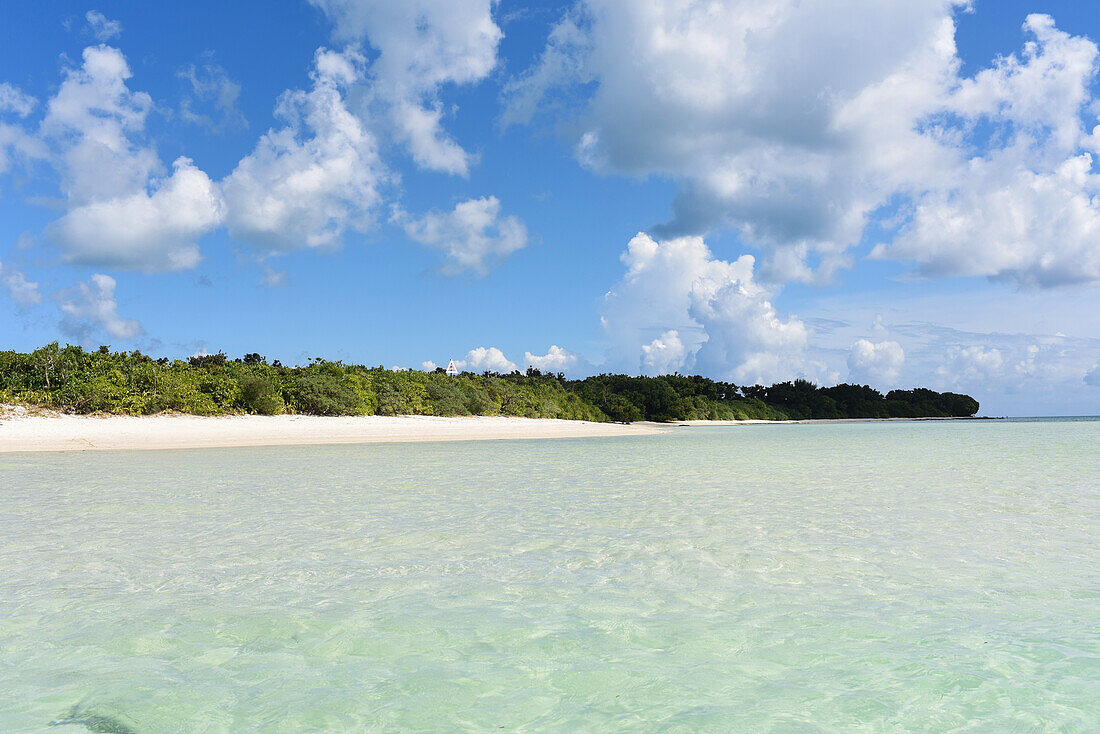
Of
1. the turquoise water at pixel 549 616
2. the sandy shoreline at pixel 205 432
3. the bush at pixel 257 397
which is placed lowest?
the turquoise water at pixel 549 616

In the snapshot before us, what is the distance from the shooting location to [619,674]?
422 cm

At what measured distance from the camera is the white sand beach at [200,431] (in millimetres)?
27938

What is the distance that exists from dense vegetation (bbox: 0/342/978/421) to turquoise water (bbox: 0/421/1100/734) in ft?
91.9

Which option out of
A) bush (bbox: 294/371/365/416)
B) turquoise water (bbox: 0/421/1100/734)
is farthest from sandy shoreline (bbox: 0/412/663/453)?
turquoise water (bbox: 0/421/1100/734)

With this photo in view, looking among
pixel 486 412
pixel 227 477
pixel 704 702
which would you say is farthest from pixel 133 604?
pixel 486 412

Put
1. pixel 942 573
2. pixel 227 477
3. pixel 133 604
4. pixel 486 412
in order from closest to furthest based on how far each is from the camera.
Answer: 1. pixel 133 604
2. pixel 942 573
3. pixel 227 477
4. pixel 486 412

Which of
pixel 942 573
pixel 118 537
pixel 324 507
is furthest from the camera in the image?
pixel 324 507

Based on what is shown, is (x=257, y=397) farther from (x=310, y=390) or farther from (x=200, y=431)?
(x=200, y=431)

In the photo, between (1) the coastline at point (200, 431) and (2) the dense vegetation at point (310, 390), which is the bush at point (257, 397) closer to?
(2) the dense vegetation at point (310, 390)

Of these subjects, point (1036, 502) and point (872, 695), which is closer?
point (872, 695)

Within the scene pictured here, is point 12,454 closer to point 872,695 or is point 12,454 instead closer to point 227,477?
point 227,477


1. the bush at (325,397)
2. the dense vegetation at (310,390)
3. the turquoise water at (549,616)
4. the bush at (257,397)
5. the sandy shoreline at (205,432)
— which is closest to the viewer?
the turquoise water at (549,616)

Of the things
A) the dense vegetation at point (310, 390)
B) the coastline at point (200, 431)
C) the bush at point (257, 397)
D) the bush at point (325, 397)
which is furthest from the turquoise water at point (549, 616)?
the bush at point (325, 397)

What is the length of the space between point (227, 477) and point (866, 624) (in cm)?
1508
